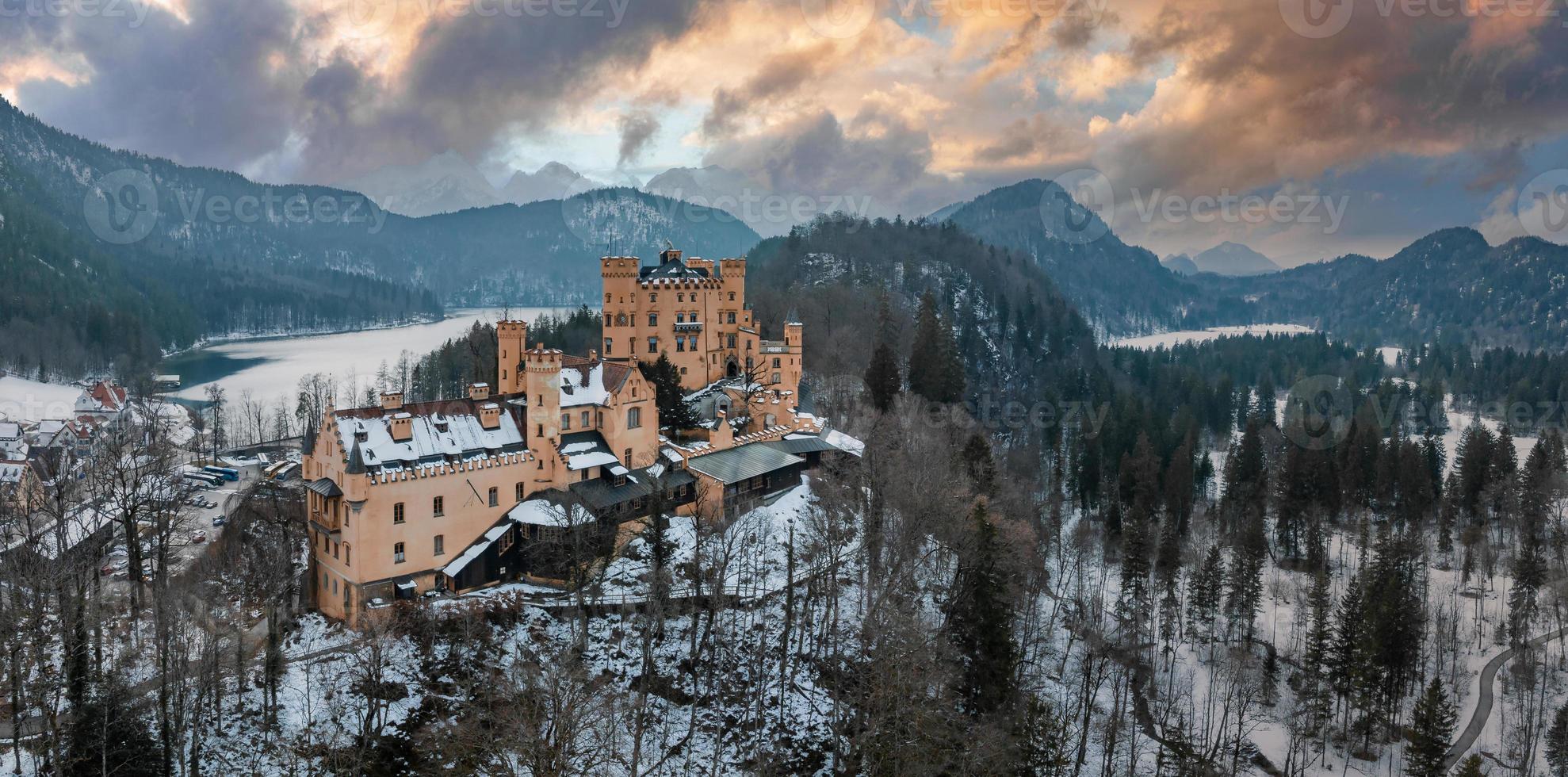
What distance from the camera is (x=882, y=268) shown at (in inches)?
5871

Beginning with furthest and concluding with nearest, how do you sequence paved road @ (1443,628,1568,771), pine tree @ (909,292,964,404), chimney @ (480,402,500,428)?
pine tree @ (909,292,964,404)
paved road @ (1443,628,1568,771)
chimney @ (480,402,500,428)

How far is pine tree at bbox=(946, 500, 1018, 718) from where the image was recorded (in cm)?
3856

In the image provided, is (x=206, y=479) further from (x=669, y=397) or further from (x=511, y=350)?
(x=669, y=397)

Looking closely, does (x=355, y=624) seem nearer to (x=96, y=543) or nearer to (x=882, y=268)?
(x=96, y=543)

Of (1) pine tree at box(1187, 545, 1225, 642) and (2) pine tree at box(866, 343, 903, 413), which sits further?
(2) pine tree at box(866, 343, 903, 413)

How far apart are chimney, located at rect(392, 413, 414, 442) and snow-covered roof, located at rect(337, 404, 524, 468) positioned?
54 millimetres

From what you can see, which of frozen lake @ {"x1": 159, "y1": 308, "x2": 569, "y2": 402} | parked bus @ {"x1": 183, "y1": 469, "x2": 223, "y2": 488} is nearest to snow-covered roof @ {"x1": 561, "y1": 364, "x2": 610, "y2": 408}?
parked bus @ {"x1": 183, "y1": 469, "x2": 223, "y2": 488}

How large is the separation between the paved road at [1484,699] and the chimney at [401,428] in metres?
51.2

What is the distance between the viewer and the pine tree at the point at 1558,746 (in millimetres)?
41875

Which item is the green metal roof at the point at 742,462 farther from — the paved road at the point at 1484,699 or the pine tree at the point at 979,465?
the paved road at the point at 1484,699

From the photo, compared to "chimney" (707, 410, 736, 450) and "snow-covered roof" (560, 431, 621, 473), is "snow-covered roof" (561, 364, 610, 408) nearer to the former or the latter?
"snow-covered roof" (560, 431, 621, 473)

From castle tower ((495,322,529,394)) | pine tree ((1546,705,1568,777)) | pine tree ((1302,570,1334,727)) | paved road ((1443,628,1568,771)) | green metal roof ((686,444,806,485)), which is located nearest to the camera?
pine tree ((1546,705,1568,777))

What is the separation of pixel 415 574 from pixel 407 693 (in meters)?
A: 7.21

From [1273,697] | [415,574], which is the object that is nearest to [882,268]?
[1273,697]
